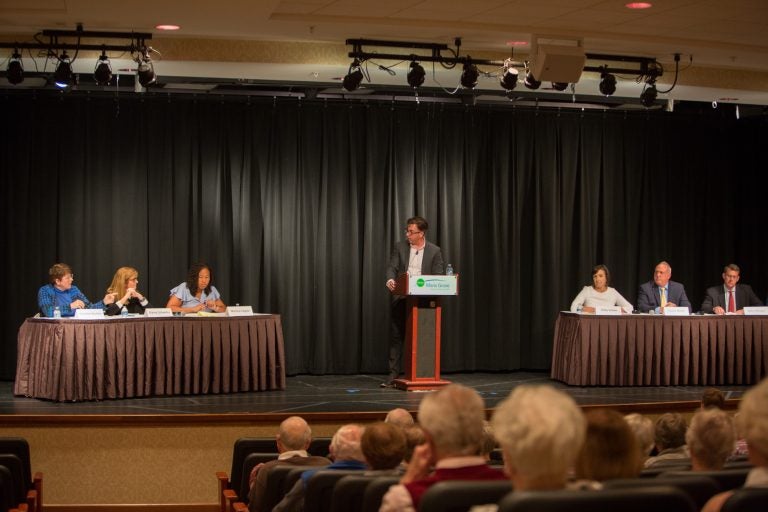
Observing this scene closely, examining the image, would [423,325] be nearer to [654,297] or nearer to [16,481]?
[654,297]

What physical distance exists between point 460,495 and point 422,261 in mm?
6774

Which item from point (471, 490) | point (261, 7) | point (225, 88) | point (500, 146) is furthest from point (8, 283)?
point (471, 490)

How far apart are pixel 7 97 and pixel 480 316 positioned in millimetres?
5402

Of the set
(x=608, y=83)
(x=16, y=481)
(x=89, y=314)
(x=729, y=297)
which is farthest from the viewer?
(x=729, y=297)

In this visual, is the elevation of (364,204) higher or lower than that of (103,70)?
lower

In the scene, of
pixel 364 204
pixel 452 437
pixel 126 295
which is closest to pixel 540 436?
pixel 452 437

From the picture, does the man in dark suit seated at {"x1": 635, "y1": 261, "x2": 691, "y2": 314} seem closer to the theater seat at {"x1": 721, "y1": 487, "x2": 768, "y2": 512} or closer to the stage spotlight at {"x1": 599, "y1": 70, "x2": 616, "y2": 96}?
the stage spotlight at {"x1": 599, "y1": 70, "x2": 616, "y2": 96}

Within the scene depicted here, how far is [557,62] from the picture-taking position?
29.1ft

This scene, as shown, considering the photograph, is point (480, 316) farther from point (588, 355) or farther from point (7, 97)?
point (7, 97)

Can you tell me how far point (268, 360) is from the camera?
30.7 ft

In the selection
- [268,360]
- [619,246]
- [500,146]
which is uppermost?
[500,146]

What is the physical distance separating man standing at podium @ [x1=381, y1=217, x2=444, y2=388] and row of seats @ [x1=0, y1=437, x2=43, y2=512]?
437 cm

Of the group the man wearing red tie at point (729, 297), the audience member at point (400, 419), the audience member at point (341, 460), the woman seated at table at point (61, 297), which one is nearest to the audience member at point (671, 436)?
the audience member at point (400, 419)

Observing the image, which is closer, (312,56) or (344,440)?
(344,440)
